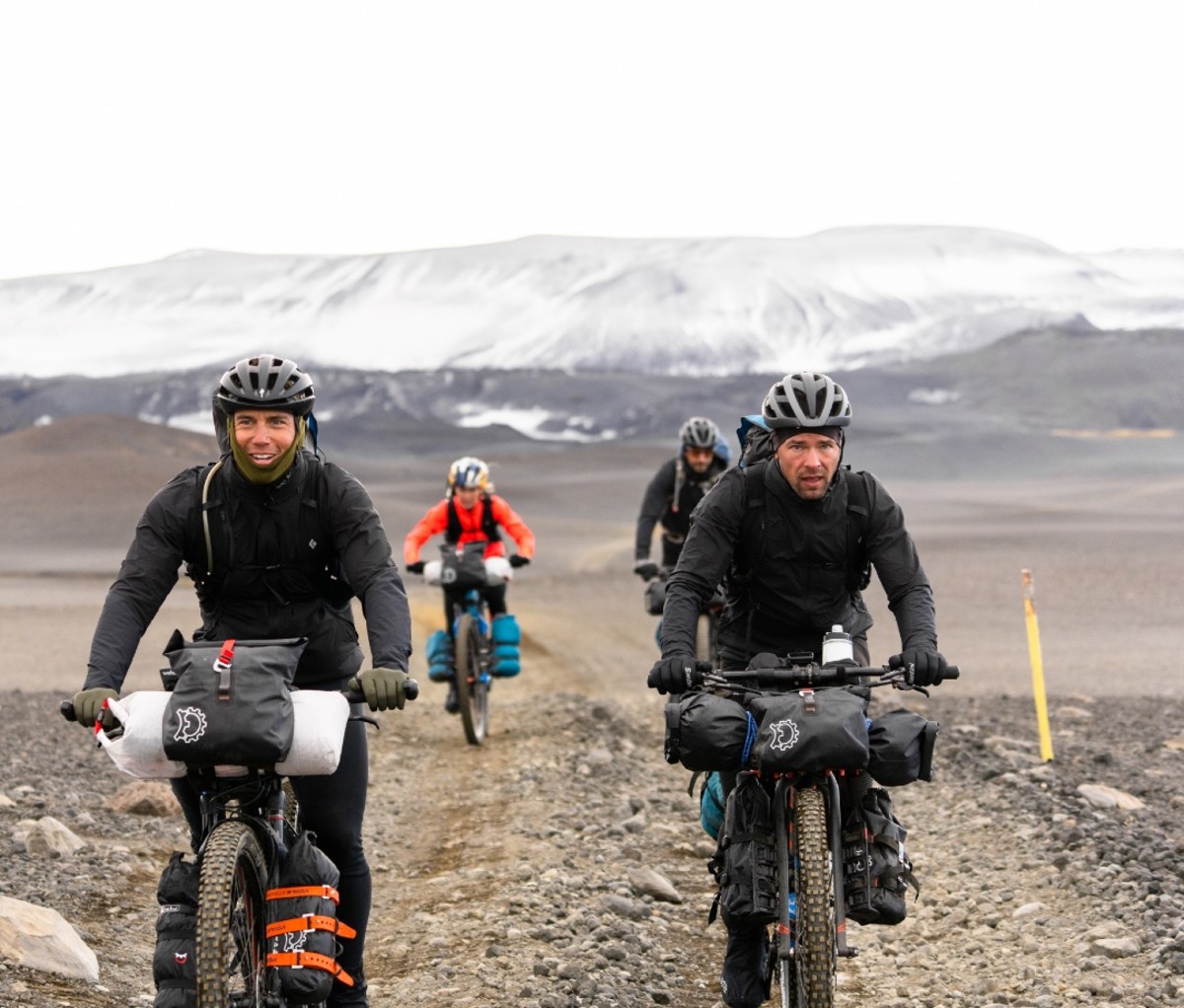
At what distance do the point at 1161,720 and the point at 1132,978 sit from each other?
695 centimetres

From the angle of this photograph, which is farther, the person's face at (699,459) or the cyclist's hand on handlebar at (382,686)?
the person's face at (699,459)

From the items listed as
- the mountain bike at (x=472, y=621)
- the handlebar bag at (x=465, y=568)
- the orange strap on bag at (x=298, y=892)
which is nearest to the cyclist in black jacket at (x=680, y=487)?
the mountain bike at (x=472, y=621)

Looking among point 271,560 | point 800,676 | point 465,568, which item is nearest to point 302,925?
point 271,560

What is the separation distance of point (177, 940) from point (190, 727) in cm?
54

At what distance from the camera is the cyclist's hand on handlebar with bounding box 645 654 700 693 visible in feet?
16.3

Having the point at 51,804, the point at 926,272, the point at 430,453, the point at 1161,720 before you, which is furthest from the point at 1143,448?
the point at 926,272

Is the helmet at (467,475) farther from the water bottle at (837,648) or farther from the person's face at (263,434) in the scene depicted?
the person's face at (263,434)

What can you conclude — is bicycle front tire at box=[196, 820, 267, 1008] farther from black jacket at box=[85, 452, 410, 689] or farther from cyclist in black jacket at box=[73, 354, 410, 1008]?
black jacket at box=[85, 452, 410, 689]

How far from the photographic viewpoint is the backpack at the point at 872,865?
4.80m

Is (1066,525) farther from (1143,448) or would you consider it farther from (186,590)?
(1143,448)

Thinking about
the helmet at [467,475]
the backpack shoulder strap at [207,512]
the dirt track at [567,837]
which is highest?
the backpack shoulder strap at [207,512]

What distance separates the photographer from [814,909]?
4578 mm

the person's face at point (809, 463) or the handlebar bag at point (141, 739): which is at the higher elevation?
the person's face at point (809, 463)

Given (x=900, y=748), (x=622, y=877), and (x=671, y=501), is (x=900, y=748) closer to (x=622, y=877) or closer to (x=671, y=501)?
(x=622, y=877)
